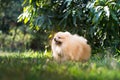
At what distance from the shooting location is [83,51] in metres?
9.73

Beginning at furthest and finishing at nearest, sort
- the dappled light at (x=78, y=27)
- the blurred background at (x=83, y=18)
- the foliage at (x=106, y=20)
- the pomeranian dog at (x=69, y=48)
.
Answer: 1. the blurred background at (x=83, y=18)
2. the foliage at (x=106, y=20)
3. the dappled light at (x=78, y=27)
4. the pomeranian dog at (x=69, y=48)

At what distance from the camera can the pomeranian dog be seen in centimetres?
941

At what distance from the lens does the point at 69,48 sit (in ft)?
30.9

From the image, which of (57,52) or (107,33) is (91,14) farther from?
(57,52)

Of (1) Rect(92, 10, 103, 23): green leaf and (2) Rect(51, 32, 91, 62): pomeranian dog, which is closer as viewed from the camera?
(2) Rect(51, 32, 91, 62): pomeranian dog

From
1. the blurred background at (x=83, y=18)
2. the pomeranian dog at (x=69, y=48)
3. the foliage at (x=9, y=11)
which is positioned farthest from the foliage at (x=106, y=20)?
the foliage at (x=9, y=11)

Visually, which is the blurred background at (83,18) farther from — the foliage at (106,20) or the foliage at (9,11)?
the foliage at (9,11)

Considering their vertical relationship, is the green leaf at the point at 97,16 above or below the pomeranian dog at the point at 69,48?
above

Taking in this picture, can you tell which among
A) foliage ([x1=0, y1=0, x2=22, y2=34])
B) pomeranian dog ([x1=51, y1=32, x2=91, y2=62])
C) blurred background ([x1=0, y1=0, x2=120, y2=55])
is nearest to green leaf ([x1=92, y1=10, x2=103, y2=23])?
blurred background ([x1=0, y1=0, x2=120, y2=55])

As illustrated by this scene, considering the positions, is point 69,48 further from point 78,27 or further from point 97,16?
point 78,27

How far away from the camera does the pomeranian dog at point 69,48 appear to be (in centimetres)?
941

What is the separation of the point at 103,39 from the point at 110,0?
1644 millimetres

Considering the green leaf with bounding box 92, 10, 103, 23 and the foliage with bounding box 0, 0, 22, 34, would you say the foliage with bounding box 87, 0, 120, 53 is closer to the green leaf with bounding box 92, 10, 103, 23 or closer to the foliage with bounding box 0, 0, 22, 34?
the green leaf with bounding box 92, 10, 103, 23

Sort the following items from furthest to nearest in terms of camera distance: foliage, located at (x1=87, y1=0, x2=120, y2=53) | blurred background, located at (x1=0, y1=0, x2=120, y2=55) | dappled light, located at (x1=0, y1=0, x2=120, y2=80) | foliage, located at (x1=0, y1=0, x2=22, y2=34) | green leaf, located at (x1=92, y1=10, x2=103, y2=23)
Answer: foliage, located at (x1=0, y1=0, x2=22, y2=34)
blurred background, located at (x1=0, y1=0, x2=120, y2=55)
foliage, located at (x1=87, y1=0, x2=120, y2=53)
green leaf, located at (x1=92, y1=10, x2=103, y2=23)
dappled light, located at (x1=0, y1=0, x2=120, y2=80)
